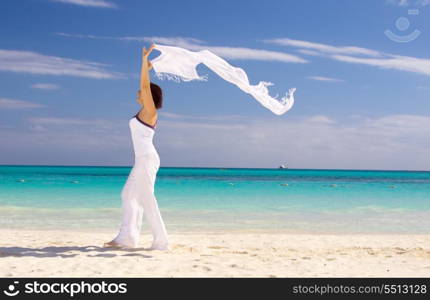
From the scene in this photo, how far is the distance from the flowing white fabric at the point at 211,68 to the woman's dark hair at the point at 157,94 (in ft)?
1.82

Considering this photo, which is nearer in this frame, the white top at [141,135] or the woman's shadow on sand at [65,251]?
the woman's shadow on sand at [65,251]

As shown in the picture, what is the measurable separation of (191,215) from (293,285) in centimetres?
1031

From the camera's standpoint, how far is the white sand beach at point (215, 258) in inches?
234

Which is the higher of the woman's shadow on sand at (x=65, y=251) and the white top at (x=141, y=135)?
the white top at (x=141, y=135)

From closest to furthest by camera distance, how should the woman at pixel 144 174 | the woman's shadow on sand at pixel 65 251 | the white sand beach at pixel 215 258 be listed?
the white sand beach at pixel 215 258, the woman's shadow on sand at pixel 65 251, the woman at pixel 144 174

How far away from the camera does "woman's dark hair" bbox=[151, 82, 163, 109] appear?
7137mm

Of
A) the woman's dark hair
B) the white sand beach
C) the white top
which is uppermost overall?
the woman's dark hair

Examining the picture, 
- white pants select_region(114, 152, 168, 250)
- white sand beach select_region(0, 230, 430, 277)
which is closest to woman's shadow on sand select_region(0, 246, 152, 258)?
white sand beach select_region(0, 230, 430, 277)

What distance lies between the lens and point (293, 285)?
5309 mm

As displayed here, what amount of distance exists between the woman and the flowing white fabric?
51 centimetres

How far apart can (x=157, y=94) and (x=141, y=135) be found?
2.04ft

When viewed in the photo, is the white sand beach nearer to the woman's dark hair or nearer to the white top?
the white top

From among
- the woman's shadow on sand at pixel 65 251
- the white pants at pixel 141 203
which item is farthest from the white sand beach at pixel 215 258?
the white pants at pixel 141 203

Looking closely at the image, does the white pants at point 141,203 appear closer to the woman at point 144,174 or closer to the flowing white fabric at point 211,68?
the woman at point 144,174
